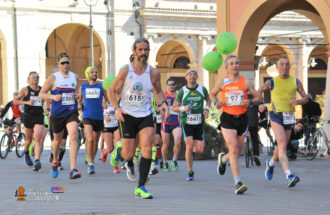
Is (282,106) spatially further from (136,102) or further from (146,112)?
(136,102)

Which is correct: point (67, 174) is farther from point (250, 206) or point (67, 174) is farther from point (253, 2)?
point (253, 2)

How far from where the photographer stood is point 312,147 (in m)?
15.5

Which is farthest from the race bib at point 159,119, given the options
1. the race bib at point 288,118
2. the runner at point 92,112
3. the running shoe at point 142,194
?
the running shoe at point 142,194

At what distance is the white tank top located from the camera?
795cm

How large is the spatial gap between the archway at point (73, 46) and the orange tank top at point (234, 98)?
34095mm

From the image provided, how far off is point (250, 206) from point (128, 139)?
6.06 ft

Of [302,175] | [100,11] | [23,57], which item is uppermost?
[100,11]

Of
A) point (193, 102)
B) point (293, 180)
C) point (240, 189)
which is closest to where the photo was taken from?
point (240, 189)

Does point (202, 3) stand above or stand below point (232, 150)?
above

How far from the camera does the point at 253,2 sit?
1792 cm

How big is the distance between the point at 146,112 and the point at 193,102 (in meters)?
2.78

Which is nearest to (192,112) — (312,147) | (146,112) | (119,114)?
(146,112)

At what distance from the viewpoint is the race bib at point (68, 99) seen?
416 inches

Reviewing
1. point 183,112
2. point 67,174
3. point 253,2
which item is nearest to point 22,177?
point 67,174
